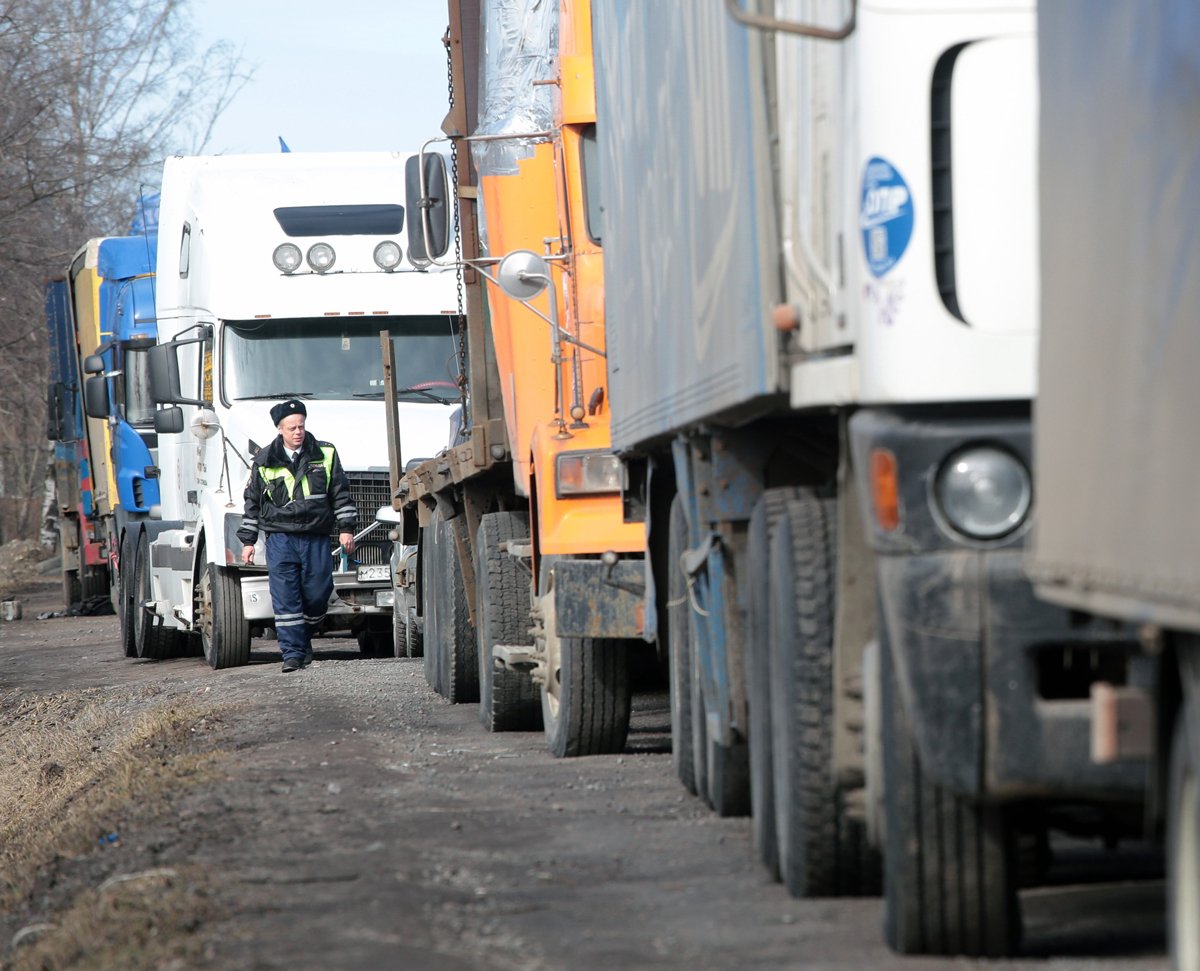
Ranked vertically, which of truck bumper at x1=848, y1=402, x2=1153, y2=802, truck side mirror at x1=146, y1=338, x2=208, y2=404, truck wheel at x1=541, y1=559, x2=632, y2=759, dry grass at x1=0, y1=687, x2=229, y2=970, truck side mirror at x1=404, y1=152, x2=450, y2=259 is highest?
truck side mirror at x1=404, y1=152, x2=450, y2=259

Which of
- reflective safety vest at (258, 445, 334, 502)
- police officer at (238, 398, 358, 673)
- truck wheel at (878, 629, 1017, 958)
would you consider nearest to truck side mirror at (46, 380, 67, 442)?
police officer at (238, 398, 358, 673)

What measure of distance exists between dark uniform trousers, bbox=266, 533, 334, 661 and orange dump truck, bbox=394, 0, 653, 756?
11.4 ft

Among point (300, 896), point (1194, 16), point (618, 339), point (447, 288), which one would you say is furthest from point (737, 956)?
point (447, 288)

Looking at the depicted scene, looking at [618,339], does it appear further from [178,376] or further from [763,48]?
[178,376]

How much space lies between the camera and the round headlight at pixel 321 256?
640 inches

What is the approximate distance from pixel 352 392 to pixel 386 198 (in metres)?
1.49

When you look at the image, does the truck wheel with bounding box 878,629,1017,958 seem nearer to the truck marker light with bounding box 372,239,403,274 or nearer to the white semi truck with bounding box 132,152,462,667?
the white semi truck with bounding box 132,152,462,667

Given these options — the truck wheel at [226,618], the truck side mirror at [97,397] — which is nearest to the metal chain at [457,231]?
the truck wheel at [226,618]

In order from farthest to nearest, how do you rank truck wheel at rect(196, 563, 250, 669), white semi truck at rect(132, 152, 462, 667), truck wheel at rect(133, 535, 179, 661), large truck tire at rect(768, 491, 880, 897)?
1. truck wheel at rect(133, 535, 179, 661)
2. truck wheel at rect(196, 563, 250, 669)
3. white semi truck at rect(132, 152, 462, 667)
4. large truck tire at rect(768, 491, 880, 897)

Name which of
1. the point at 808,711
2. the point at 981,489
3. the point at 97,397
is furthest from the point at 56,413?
the point at 981,489

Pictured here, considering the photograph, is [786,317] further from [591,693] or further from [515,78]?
[515,78]

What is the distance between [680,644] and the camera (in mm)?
7828

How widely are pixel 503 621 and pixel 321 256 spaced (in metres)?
6.15

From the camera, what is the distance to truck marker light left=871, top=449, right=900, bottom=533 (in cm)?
440
